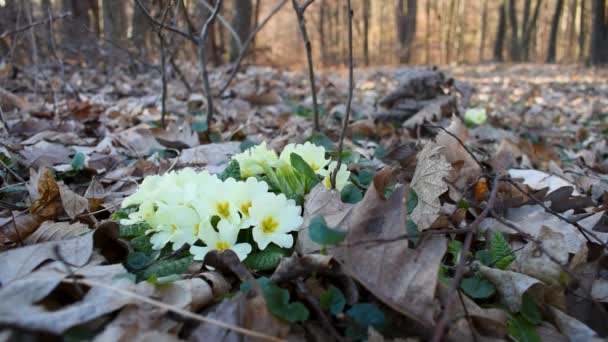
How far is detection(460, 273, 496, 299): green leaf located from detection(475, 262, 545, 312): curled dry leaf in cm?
2

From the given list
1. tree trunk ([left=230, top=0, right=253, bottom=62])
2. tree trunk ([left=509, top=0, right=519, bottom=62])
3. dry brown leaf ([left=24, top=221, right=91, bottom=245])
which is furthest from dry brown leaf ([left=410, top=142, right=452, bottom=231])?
tree trunk ([left=509, top=0, right=519, bottom=62])

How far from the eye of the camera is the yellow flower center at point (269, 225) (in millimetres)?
1198

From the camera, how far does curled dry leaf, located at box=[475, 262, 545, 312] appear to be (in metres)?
1.10

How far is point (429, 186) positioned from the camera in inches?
53.6

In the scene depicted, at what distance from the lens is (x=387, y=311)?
0.99 meters

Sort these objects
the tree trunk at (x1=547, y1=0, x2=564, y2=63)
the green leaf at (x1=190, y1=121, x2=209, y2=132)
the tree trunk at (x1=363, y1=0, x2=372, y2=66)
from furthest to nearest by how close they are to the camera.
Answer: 1. the tree trunk at (x1=547, y1=0, x2=564, y2=63)
2. the tree trunk at (x1=363, y1=0, x2=372, y2=66)
3. the green leaf at (x1=190, y1=121, x2=209, y2=132)

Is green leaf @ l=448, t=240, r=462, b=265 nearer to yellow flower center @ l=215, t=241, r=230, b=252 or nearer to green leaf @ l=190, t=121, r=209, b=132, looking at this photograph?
yellow flower center @ l=215, t=241, r=230, b=252

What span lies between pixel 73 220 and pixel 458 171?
1439mm

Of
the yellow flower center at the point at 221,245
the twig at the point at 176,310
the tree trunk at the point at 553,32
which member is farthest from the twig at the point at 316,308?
the tree trunk at the point at 553,32

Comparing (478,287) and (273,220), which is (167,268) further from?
(478,287)

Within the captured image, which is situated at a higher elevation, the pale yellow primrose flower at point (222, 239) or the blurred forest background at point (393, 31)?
the blurred forest background at point (393, 31)

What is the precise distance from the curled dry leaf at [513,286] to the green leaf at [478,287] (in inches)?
0.8

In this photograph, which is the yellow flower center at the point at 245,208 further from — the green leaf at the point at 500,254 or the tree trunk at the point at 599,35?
the tree trunk at the point at 599,35

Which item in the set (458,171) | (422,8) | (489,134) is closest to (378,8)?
(422,8)
